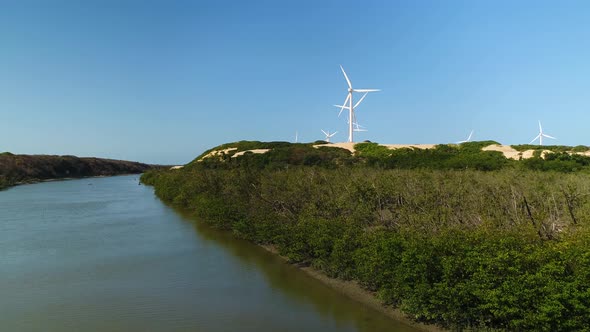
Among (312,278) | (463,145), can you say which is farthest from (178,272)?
(463,145)

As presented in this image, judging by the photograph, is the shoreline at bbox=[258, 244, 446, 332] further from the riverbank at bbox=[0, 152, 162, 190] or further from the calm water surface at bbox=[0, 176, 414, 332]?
the riverbank at bbox=[0, 152, 162, 190]

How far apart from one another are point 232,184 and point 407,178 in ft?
47.8

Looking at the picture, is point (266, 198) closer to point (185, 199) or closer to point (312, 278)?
point (312, 278)

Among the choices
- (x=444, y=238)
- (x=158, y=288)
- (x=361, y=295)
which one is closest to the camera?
(x=444, y=238)

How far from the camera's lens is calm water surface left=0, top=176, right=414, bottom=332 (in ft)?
44.1

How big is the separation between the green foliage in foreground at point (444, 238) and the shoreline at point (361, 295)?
0.84 ft

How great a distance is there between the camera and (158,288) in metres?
16.7

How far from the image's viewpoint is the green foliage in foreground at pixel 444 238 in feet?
33.8

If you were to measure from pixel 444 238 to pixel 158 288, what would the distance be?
11.6 meters

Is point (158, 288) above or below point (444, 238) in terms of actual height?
below

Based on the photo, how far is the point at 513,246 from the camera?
1165 cm

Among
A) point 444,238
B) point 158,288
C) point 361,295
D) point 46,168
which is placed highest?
point 46,168

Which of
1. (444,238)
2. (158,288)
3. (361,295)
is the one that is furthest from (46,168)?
(444,238)

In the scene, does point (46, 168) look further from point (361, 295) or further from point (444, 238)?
point (444, 238)
